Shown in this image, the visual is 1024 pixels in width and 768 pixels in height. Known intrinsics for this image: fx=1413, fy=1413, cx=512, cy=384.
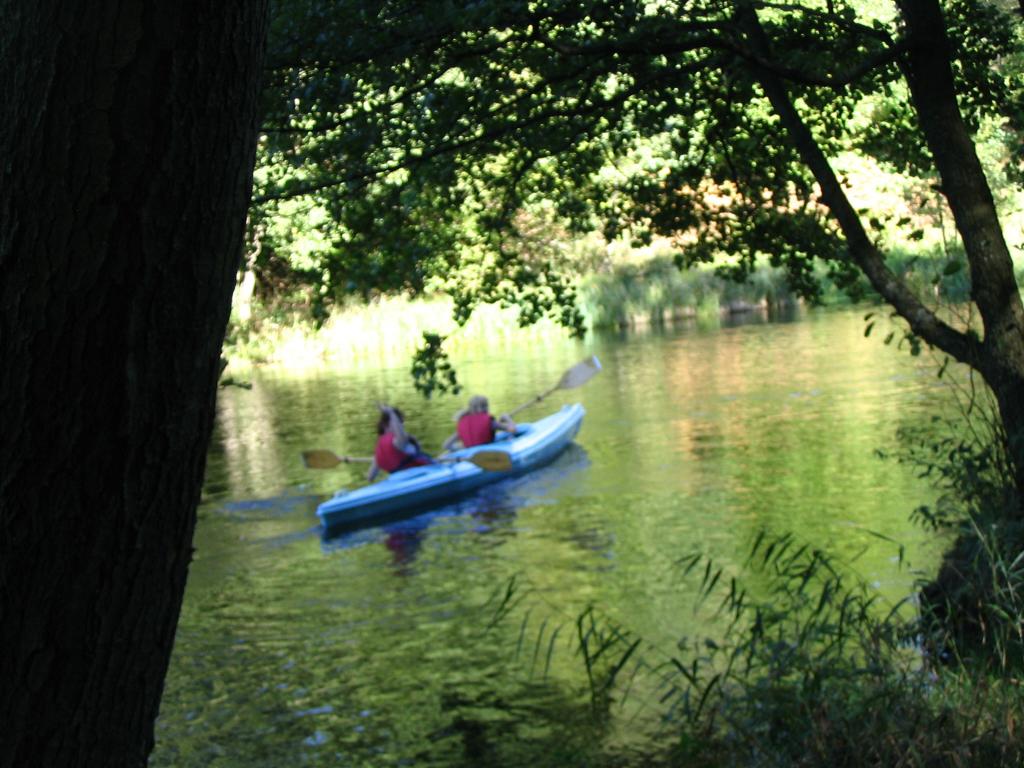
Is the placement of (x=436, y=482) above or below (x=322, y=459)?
below

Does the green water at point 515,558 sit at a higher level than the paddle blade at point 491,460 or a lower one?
lower

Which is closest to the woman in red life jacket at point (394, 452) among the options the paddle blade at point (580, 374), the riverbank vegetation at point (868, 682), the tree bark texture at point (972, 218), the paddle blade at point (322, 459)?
the paddle blade at point (322, 459)

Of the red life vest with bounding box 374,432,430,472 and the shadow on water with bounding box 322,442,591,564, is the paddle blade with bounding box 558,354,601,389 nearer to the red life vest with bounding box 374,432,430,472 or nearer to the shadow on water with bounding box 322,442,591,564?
the shadow on water with bounding box 322,442,591,564

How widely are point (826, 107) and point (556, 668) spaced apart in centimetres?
326

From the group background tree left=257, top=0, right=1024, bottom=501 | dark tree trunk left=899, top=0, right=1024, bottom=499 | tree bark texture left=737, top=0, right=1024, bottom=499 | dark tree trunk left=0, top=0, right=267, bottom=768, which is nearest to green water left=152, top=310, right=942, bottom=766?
tree bark texture left=737, top=0, right=1024, bottom=499

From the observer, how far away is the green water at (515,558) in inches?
257

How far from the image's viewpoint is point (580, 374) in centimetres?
1487

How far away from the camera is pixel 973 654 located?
5.12 meters

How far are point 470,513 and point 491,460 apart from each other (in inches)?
32.6

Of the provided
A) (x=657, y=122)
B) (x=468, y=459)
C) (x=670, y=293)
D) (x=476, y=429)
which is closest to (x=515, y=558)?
(x=468, y=459)

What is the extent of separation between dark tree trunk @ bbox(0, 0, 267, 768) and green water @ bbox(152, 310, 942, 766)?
458 centimetres

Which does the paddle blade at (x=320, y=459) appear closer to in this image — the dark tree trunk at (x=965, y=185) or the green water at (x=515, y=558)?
the green water at (x=515, y=558)

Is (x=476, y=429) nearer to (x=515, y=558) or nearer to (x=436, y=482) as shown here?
(x=436, y=482)

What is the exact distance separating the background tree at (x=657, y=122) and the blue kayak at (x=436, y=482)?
454 centimetres
